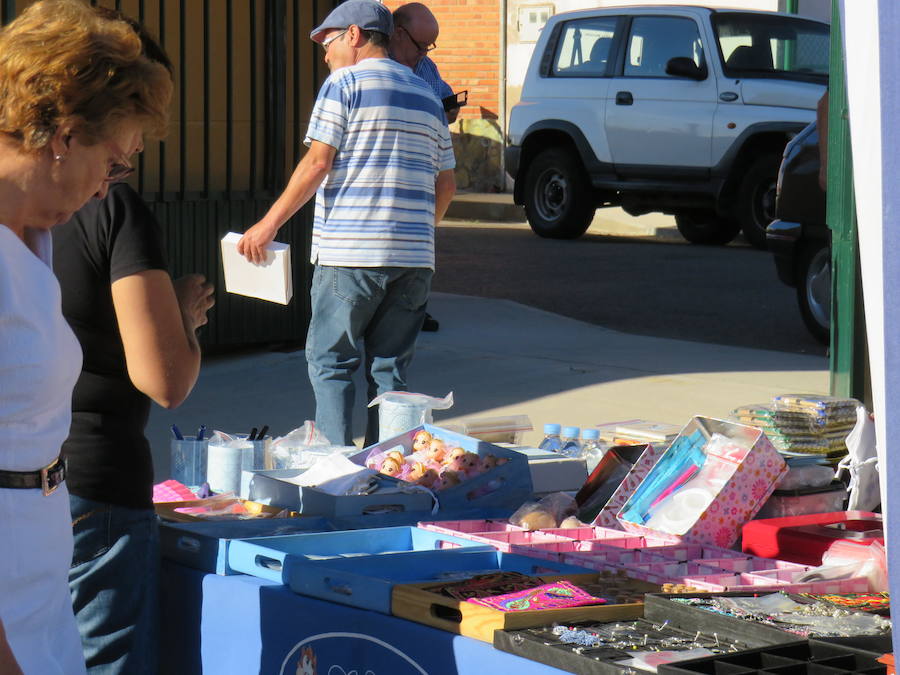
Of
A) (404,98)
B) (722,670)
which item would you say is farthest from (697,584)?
(404,98)

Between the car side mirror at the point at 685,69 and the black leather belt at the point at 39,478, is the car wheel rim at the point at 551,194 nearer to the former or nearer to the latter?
the car side mirror at the point at 685,69

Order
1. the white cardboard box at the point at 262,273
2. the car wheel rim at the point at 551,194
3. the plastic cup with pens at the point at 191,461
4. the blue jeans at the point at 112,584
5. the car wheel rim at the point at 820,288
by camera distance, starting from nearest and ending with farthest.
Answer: the blue jeans at the point at 112,584, the plastic cup with pens at the point at 191,461, the white cardboard box at the point at 262,273, the car wheel rim at the point at 820,288, the car wheel rim at the point at 551,194

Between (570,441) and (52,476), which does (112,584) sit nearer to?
(52,476)

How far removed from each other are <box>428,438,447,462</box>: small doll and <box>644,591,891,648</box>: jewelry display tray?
50.3 inches

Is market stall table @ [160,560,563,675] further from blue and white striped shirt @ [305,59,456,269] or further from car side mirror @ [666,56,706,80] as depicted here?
car side mirror @ [666,56,706,80]

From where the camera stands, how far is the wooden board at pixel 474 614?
251cm

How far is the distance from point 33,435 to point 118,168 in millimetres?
462

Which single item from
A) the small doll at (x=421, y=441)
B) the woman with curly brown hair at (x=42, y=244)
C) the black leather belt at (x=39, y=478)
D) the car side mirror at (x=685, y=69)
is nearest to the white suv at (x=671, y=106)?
the car side mirror at (x=685, y=69)

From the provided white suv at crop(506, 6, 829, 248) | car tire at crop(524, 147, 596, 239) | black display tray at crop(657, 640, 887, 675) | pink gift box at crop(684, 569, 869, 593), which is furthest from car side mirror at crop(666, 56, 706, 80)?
black display tray at crop(657, 640, 887, 675)

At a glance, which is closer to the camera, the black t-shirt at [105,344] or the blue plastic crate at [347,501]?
the black t-shirt at [105,344]

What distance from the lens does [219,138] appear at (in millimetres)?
8344

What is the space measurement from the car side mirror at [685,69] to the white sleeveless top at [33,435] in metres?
12.3

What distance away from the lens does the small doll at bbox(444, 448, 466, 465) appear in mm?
3807

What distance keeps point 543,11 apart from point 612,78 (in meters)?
5.39
